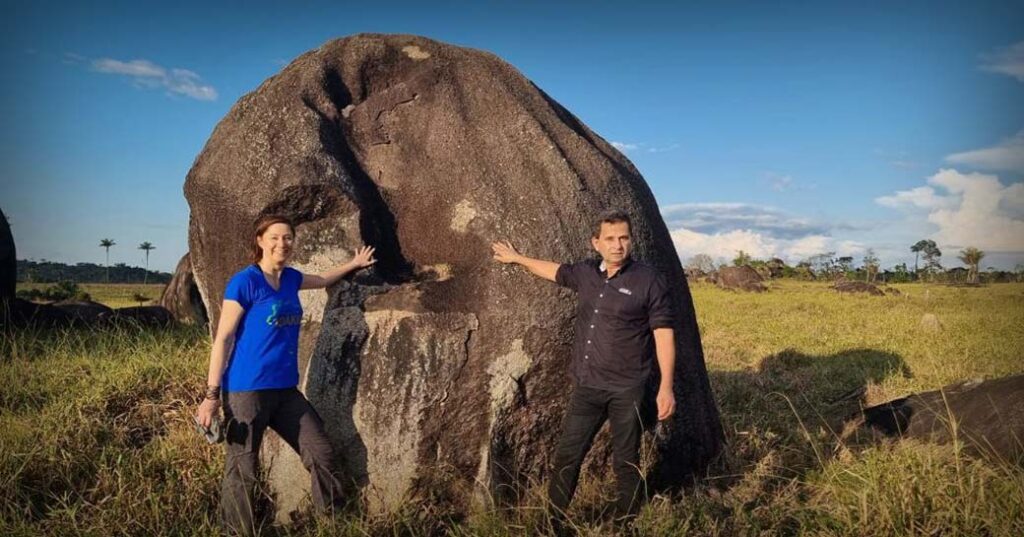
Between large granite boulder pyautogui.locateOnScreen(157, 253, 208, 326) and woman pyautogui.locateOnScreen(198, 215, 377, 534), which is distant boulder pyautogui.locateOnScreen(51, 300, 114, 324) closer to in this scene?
large granite boulder pyautogui.locateOnScreen(157, 253, 208, 326)

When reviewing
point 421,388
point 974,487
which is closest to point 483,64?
point 421,388

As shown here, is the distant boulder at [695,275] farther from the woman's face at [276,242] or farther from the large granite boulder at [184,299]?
the woman's face at [276,242]

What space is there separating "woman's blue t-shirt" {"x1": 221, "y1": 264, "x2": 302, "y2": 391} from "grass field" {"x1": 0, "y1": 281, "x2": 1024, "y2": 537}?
0.82m

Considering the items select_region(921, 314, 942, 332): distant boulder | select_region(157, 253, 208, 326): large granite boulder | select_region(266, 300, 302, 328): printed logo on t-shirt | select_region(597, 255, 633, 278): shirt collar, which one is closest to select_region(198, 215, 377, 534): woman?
select_region(266, 300, 302, 328): printed logo on t-shirt

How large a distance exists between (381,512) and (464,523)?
476mm

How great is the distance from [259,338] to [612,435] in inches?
74.9

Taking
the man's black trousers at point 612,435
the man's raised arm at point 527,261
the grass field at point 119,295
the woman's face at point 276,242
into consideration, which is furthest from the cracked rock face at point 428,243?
the grass field at point 119,295

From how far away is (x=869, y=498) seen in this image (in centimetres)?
405

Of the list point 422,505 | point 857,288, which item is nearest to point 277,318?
point 422,505

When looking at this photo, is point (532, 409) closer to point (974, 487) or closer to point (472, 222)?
point (472, 222)

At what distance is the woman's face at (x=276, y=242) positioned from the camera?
373cm

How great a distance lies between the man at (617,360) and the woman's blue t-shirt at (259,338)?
5.02 feet

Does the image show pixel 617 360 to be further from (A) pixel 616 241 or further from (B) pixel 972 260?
(B) pixel 972 260

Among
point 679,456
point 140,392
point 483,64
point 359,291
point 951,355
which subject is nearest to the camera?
point 359,291
